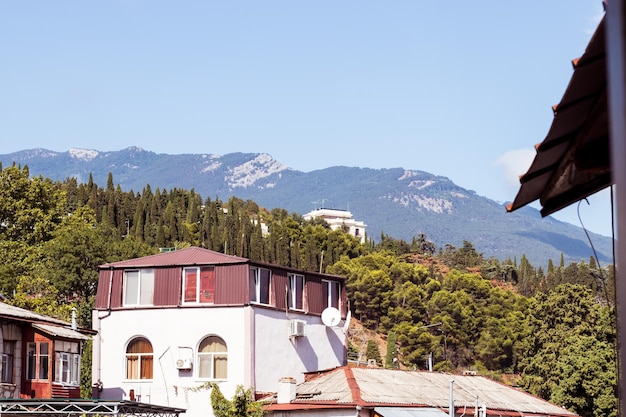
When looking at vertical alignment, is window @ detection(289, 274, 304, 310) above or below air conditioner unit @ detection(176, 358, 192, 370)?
above

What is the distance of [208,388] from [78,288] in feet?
103

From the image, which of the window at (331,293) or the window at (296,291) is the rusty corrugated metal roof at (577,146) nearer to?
the window at (296,291)

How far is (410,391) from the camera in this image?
4425cm

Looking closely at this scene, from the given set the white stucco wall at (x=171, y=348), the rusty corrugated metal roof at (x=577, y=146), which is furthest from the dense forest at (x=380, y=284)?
the rusty corrugated metal roof at (x=577, y=146)

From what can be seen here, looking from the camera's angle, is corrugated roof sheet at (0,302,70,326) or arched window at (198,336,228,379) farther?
arched window at (198,336,228,379)

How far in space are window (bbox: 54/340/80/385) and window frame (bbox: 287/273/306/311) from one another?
976 cm

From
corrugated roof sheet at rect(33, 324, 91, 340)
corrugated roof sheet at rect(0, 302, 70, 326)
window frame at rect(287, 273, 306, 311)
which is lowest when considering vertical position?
corrugated roof sheet at rect(33, 324, 91, 340)

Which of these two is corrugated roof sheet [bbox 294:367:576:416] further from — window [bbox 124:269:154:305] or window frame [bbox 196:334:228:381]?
window [bbox 124:269:154:305]

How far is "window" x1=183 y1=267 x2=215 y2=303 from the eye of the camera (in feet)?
156

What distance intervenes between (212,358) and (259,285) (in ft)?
11.6

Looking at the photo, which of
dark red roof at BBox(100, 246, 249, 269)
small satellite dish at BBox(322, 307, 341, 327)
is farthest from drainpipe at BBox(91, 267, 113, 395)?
small satellite dish at BBox(322, 307, 341, 327)

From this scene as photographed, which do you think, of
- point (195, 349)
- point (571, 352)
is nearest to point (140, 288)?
point (195, 349)

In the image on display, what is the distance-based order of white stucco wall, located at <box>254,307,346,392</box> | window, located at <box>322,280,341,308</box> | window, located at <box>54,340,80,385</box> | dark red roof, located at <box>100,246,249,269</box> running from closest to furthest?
window, located at <box>54,340,80,385</box>
white stucco wall, located at <box>254,307,346,392</box>
dark red roof, located at <box>100,246,249,269</box>
window, located at <box>322,280,341,308</box>

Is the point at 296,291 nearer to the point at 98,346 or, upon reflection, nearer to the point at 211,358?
the point at 211,358
